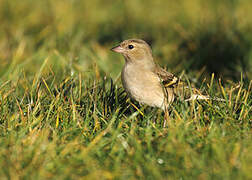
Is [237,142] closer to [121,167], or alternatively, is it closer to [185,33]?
[121,167]

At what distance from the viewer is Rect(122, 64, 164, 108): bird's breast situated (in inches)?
191

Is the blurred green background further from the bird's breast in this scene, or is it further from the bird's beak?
the bird's breast

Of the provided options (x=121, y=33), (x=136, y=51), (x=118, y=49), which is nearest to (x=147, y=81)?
(x=136, y=51)

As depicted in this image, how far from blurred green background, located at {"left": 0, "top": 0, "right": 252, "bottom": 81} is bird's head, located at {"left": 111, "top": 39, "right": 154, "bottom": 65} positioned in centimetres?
89

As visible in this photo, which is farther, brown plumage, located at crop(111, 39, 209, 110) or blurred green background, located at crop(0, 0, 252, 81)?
blurred green background, located at crop(0, 0, 252, 81)

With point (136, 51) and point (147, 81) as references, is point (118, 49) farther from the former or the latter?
point (147, 81)

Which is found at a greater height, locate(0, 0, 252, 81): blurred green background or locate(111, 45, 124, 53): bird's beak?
locate(111, 45, 124, 53): bird's beak

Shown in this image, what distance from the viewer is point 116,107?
15.8 ft

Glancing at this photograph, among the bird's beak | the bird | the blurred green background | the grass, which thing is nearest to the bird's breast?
the bird

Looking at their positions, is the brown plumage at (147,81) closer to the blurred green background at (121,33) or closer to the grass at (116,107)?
the grass at (116,107)

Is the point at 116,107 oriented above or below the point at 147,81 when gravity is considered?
below

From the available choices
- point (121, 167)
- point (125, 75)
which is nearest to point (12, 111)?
point (125, 75)

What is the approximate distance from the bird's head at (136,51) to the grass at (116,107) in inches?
13.1

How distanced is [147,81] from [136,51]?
0.46m
